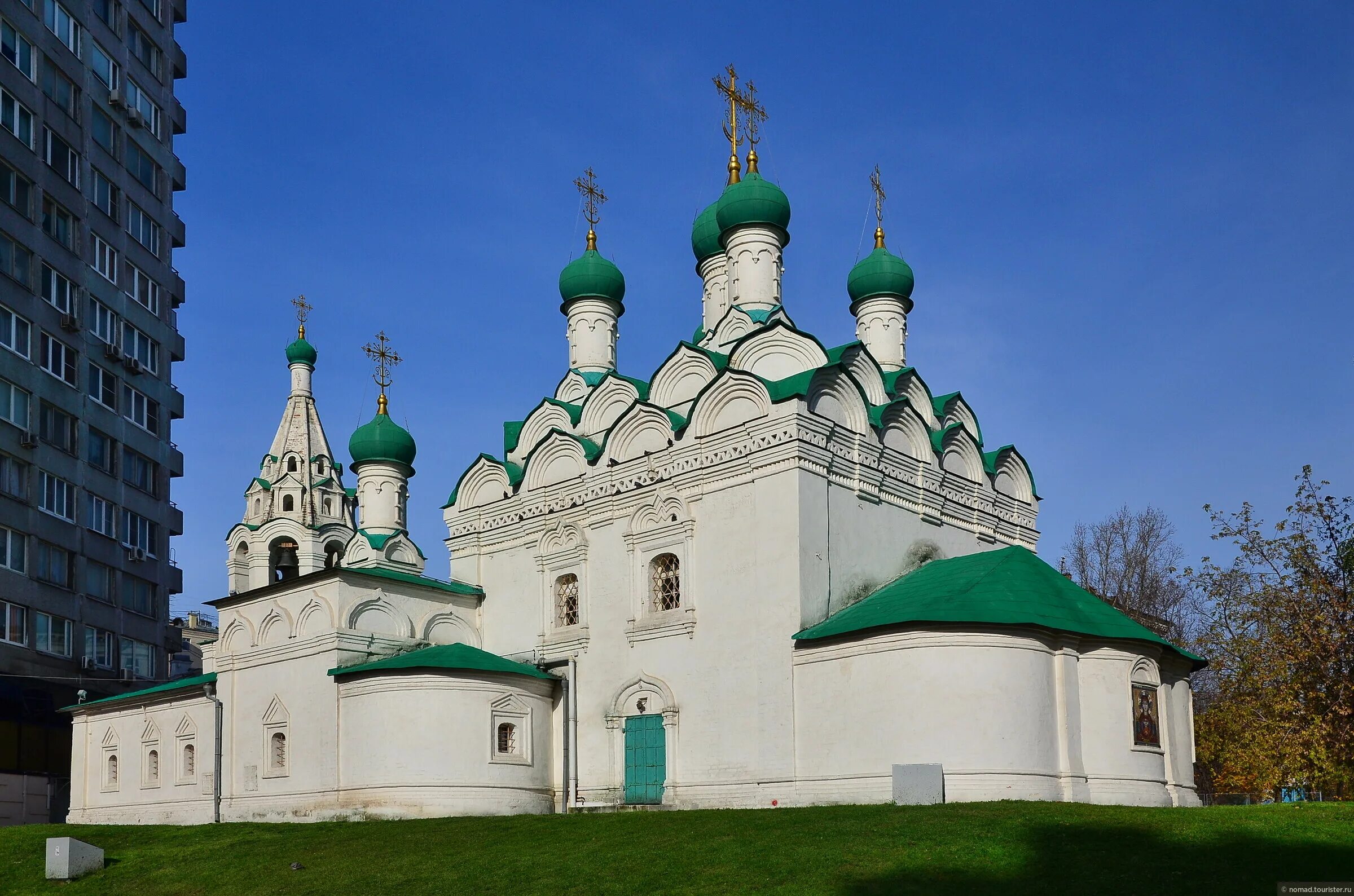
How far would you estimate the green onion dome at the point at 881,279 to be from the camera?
20.6 metres

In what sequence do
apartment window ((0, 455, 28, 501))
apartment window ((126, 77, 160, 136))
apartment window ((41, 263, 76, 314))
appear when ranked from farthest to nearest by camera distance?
apartment window ((126, 77, 160, 136)) → apartment window ((41, 263, 76, 314)) → apartment window ((0, 455, 28, 501))

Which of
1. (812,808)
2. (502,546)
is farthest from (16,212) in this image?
(812,808)

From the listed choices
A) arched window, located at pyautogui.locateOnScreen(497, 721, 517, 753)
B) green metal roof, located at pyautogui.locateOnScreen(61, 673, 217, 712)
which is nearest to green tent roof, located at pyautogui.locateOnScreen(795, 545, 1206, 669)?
arched window, located at pyautogui.locateOnScreen(497, 721, 517, 753)

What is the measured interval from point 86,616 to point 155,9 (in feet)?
47.0

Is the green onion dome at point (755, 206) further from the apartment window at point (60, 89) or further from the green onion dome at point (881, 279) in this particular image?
the apartment window at point (60, 89)

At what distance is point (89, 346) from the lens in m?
27.6

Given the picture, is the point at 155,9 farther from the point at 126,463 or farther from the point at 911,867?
the point at 911,867

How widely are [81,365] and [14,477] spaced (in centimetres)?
313

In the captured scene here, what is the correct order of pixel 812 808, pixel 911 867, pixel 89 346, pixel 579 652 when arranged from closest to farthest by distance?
pixel 911 867, pixel 812 808, pixel 579 652, pixel 89 346

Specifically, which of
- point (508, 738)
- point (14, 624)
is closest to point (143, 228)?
point (14, 624)

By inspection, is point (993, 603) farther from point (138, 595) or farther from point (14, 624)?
point (138, 595)

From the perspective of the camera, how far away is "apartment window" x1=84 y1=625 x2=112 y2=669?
87.7ft

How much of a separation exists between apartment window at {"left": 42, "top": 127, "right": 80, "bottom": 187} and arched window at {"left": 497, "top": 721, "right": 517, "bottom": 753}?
15936 millimetres

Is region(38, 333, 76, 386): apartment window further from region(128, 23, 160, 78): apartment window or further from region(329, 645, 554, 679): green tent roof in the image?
region(329, 645, 554, 679): green tent roof
